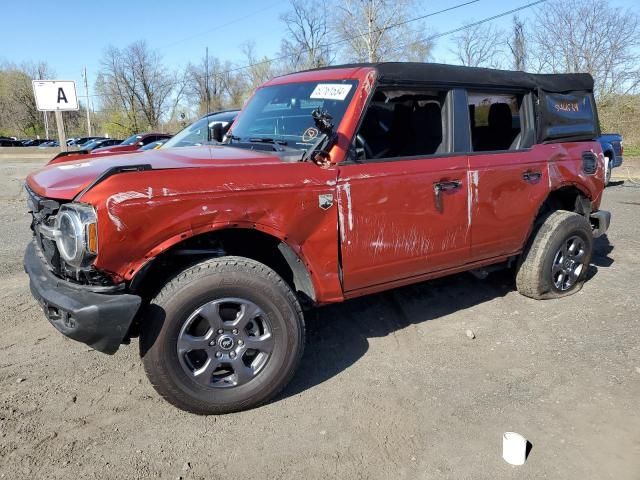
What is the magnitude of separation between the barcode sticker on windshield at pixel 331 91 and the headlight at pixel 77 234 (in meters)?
1.72

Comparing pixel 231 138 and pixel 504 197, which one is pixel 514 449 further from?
pixel 231 138

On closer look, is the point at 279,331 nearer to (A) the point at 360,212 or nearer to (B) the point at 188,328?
(B) the point at 188,328

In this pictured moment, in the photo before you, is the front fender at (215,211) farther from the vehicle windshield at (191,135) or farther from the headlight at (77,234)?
the vehicle windshield at (191,135)

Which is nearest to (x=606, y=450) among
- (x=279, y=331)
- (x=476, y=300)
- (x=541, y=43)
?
(x=279, y=331)

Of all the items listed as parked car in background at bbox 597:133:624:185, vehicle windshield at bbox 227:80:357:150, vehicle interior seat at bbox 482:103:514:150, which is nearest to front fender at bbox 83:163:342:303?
vehicle windshield at bbox 227:80:357:150

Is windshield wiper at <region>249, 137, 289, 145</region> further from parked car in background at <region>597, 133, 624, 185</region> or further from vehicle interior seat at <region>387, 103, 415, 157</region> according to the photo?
parked car in background at <region>597, 133, 624, 185</region>

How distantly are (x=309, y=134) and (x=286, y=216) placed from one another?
696 mm

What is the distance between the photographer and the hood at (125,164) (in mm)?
2689

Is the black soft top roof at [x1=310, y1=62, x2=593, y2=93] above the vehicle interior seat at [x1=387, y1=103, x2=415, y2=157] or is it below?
above

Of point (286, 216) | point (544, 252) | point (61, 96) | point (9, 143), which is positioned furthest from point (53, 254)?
point (9, 143)

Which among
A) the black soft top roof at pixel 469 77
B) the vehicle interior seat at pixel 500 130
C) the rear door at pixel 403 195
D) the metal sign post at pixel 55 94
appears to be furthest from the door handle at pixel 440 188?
the metal sign post at pixel 55 94

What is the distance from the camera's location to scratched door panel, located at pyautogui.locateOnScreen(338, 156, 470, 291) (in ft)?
10.3

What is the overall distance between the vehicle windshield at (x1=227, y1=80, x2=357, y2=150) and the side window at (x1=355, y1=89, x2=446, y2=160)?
12.9 inches

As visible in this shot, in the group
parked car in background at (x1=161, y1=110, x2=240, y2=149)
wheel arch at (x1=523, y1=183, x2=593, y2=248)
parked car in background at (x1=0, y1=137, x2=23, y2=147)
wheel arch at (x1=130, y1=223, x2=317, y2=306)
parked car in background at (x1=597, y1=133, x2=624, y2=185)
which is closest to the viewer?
wheel arch at (x1=130, y1=223, x2=317, y2=306)
